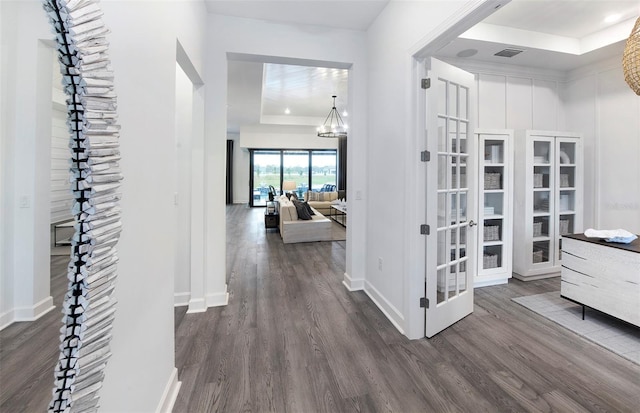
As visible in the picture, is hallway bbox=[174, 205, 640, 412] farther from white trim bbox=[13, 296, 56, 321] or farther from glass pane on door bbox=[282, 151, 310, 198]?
glass pane on door bbox=[282, 151, 310, 198]

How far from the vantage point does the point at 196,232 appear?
2.82 meters

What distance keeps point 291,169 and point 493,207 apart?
29.4 feet

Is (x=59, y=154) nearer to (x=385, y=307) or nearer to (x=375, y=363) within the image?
(x=375, y=363)

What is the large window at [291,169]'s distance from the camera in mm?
11797

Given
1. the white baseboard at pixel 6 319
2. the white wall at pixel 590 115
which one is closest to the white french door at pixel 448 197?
the white wall at pixel 590 115

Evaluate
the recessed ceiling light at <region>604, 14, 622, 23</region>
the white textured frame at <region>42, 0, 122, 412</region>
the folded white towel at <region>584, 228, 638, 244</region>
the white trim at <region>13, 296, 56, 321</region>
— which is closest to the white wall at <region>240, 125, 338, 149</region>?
the recessed ceiling light at <region>604, 14, 622, 23</region>

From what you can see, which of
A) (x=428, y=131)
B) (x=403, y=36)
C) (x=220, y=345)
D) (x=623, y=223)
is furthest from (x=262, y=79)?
(x=623, y=223)

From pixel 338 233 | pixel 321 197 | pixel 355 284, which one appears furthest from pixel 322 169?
pixel 355 284

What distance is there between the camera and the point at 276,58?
317 centimetres

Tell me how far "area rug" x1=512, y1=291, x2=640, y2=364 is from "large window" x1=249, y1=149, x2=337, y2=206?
9257mm

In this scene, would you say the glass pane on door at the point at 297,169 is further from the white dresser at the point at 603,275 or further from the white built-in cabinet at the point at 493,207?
the white dresser at the point at 603,275

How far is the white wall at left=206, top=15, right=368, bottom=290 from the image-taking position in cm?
290

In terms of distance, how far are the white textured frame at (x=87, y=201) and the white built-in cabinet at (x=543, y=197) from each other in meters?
4.26

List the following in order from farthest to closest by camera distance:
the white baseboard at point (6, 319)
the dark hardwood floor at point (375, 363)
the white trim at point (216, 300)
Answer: the white trim at point (216, 300)
the dark hardwood floor at point (375, 363)
the white baseboard at point (6, 319)
